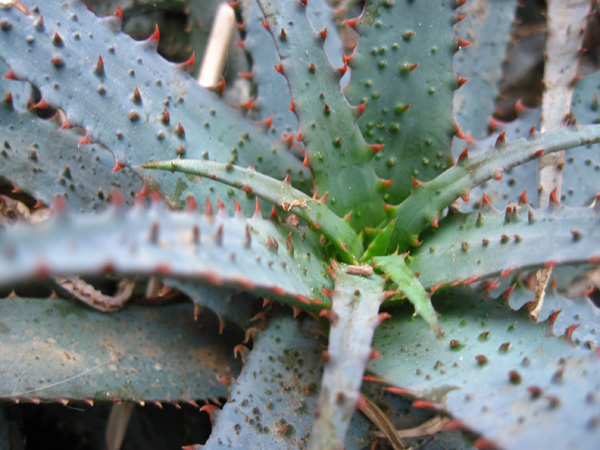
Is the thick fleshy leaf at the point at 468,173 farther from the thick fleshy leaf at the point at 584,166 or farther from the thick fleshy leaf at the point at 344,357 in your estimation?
the thick fleshy leaf at the point at 584,166

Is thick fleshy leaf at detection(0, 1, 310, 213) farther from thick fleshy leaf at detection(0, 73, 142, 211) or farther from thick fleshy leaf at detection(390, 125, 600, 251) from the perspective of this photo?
thick fleshy leaf at detection(390, 125, 600, 251)

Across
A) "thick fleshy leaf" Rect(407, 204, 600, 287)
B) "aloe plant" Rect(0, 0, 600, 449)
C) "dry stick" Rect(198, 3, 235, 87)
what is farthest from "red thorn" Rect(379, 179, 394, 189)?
"dry stick" Rect(198, 3, 235, 87)

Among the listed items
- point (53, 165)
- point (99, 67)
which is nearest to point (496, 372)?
point (99, 67)

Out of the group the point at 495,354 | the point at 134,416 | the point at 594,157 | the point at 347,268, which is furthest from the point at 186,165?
the point at 594,157

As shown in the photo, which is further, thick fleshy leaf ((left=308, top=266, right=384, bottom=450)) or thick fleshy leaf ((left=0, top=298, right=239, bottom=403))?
thick fleshy leaf ((left=0, top=298, right=239, bottom=403))

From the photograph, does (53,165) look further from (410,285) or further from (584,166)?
(584,166)

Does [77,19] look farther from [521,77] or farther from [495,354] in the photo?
[521,77]
